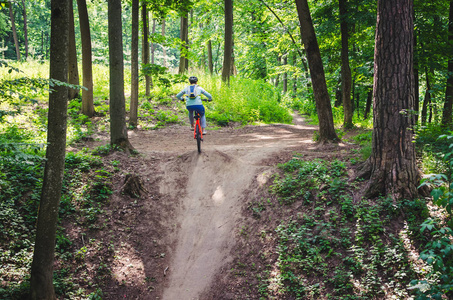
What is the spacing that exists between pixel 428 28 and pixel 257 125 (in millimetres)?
8243

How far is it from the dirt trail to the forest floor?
0.07ft

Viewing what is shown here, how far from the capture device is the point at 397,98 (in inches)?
229

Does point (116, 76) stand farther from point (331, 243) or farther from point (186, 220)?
point (331, 243)

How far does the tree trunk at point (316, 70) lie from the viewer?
31.3ft

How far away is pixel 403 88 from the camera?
5797mm

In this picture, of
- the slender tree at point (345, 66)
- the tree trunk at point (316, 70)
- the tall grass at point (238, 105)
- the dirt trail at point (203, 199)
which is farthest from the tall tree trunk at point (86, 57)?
Answer: the slender tree at point (345, 66)

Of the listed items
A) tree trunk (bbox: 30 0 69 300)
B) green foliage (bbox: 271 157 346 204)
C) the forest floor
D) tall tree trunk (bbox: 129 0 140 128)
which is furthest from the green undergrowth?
tall tree trunk (bbox: 129 0 140 128)

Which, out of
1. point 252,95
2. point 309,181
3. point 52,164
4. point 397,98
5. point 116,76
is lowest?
point 309,181

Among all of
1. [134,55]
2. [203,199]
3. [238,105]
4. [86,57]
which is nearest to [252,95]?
[238,105]

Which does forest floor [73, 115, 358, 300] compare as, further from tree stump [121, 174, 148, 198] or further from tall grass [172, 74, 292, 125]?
tall grass [172, 74, 292, 125]

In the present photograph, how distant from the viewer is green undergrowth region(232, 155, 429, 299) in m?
4.92

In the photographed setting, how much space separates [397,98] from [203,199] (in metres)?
4.99

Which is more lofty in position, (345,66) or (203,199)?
(345,66)

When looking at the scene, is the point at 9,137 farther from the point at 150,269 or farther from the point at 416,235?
the point at 416,235
